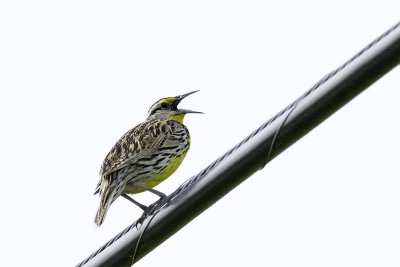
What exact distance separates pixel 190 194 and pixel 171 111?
14.9ft

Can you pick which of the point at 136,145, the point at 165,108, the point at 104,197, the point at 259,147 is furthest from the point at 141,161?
the point at 259,147

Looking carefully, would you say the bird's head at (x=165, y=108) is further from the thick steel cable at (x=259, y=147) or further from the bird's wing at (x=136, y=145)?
the thick steel cable at (x=259, y=147)

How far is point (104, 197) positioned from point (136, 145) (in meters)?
0.66

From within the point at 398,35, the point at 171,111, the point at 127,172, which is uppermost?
the point at 171,111

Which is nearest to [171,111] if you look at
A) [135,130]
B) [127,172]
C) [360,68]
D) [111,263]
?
[135,130]

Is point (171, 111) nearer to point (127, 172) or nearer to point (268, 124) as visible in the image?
point (127, 172)

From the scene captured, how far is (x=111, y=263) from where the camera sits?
4973 millimetres

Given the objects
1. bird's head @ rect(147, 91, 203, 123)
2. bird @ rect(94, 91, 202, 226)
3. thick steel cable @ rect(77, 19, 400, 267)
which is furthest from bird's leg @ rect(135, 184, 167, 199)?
thick steel cable @ rect(77, 19, 400, 267)

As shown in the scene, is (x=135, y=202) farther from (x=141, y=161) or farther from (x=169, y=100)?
(x=169, y=100)

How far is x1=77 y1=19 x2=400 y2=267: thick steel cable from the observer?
422 centimetres

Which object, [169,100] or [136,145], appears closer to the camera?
[136,145]

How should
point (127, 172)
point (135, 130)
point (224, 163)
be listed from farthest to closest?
point (135, 130) → point (127, 172) → point (224, 163)

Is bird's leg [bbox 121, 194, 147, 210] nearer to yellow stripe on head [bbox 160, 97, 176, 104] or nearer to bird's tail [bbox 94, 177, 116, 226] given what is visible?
bird's tail [bbox 94, 177, 116, 226]

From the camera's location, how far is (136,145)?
7.92 m
